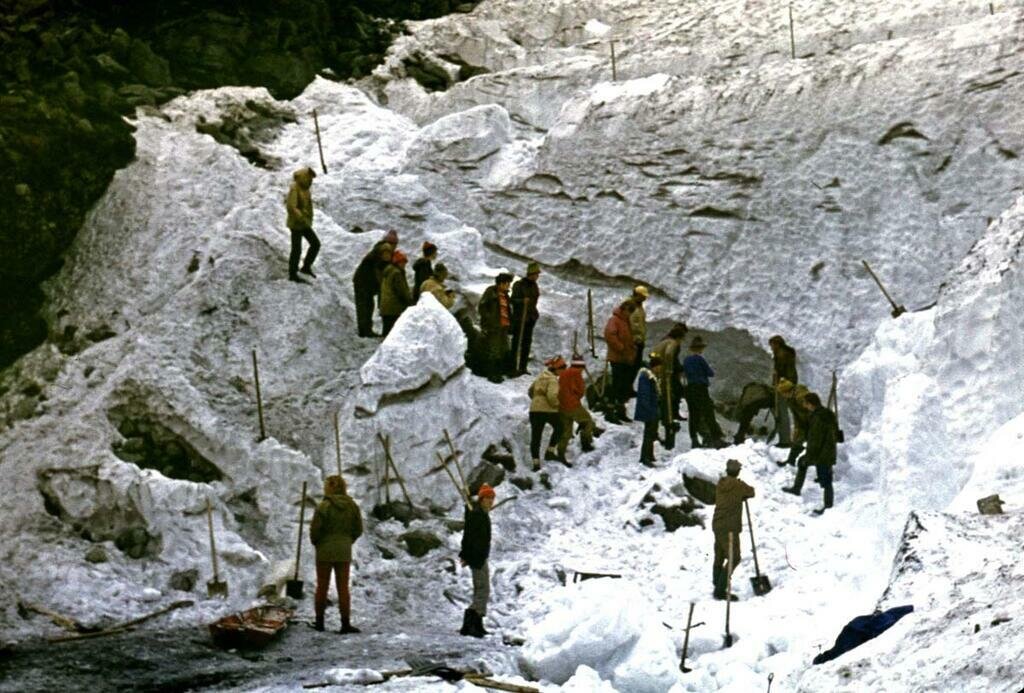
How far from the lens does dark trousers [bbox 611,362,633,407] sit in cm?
2056

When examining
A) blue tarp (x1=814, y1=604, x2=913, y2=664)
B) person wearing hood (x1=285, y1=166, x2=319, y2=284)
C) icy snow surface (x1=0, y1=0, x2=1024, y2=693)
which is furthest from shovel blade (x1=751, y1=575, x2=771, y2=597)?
person wearing hood (x1=285, y1=166, x2=319, y2=284)

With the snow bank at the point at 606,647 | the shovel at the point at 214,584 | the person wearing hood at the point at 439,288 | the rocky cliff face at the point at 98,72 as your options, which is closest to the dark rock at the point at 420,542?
the shovel at the point at 214,584

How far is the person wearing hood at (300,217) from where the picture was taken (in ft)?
68.8

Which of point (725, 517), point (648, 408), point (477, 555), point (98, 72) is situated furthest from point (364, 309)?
point (98, 72)

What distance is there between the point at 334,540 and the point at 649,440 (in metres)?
4.80

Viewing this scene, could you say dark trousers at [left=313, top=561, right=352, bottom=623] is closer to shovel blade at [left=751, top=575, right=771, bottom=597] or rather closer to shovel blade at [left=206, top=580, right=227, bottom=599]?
shovel blade at [left=206, top=580, right=227, bottom=599]

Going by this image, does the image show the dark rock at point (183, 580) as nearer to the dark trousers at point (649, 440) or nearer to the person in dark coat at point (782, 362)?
the dark trousers at point (649, 440)

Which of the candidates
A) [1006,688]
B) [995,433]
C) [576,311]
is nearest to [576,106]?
[576,311]

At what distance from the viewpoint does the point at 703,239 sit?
A: 902 inches

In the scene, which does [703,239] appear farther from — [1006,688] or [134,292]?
[1006,688]

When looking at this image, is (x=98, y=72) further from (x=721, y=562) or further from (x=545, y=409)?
(x=721, y=562)

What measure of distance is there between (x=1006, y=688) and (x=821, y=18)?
59.6 ft

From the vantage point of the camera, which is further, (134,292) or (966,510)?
(134,292)

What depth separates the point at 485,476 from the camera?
62.6ft
